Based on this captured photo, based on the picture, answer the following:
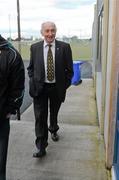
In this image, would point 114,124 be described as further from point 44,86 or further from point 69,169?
point 44,86

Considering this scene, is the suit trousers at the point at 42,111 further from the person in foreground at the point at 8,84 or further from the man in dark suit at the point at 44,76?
the person in foreground at the point at 8,84

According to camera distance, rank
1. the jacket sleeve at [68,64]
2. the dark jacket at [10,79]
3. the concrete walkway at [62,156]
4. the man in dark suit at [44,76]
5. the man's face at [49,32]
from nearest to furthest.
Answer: the dark jacket at [10,79], the concrete walkway at [62,156], the man's face at [49,32], the man in dark suit at [44,76], the jacket sleeve at [68,64]

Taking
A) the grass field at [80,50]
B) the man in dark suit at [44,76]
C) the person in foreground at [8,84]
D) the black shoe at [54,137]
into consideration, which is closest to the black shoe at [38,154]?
the man in dark suit at [44,76]

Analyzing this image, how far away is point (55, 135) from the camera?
5531 millimetres

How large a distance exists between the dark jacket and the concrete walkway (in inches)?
49.3

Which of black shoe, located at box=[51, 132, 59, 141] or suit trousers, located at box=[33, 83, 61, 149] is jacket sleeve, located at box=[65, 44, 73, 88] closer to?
suit trousers, located at box=[33, 83, 61, 149]

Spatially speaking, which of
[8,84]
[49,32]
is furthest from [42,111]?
[8,84]

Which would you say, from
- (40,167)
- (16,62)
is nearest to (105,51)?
(40,167)

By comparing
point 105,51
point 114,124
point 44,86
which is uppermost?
point 105,51

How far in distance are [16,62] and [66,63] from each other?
1819mm

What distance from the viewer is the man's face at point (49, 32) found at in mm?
4637

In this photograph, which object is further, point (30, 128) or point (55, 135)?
point (30, 128)

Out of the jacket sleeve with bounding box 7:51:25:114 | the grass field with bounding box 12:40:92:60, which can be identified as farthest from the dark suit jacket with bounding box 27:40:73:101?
the grass field with bounding box 12:40:92:60

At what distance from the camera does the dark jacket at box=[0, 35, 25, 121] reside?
3.22 meters
